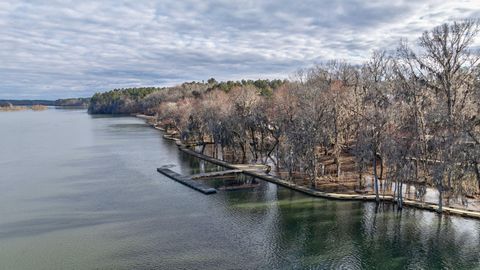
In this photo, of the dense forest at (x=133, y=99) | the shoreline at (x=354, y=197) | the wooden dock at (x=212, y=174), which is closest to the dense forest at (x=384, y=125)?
the shoreline at (x=354, y=197)

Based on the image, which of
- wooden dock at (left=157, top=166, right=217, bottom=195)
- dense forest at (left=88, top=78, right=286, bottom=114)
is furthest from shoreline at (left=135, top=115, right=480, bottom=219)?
dense forest at (left=88, top=78, right=286, bottom=114)

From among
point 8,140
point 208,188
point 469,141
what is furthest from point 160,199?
point 8,140

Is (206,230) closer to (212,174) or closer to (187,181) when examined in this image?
(187,181)

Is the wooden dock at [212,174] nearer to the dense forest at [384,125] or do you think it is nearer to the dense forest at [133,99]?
the dense forest at [384,125]

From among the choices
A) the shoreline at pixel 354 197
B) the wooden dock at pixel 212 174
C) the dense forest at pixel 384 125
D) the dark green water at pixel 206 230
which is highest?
the dense forest at pixel 384 125

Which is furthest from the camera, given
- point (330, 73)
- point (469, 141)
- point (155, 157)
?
point (330, 73)

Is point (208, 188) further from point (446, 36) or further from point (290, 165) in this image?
point (446, 36)
